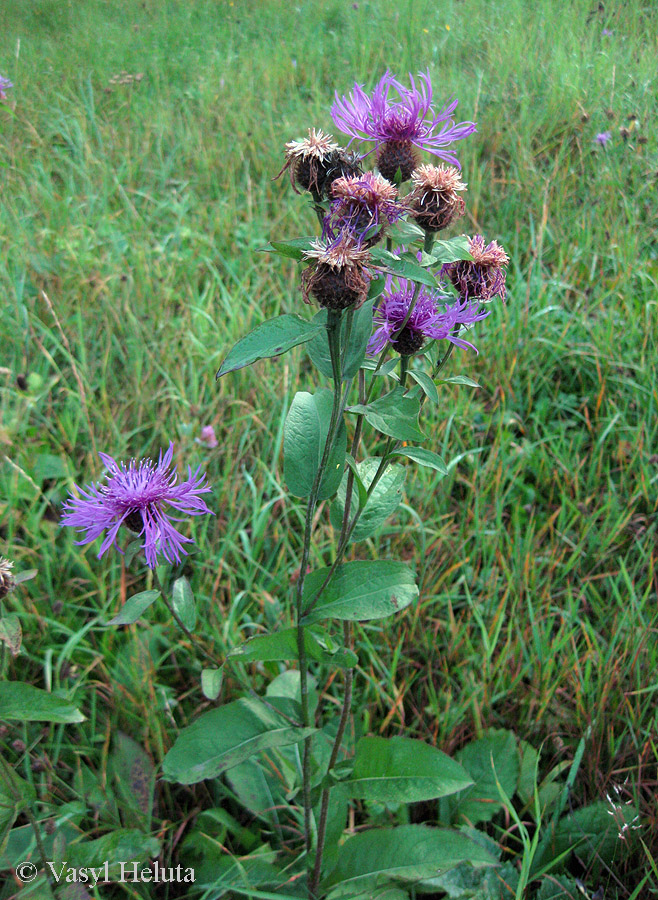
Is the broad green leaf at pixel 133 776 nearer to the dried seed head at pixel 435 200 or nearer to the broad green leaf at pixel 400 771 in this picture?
the broad green leaf at pixel 400 771

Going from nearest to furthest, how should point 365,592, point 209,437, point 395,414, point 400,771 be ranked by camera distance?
point 395,414
point 365,592
point 400,771
point 209,437

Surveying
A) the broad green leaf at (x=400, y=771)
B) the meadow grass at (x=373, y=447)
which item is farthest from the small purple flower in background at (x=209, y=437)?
the broad green leaf at (x=400, y=771)

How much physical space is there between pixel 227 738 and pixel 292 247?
2.48 feet

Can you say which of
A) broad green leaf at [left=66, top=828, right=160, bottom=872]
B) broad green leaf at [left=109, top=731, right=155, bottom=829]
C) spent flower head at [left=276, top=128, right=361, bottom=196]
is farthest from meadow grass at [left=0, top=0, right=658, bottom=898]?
spent flower head at [left=276, top=128, right=361, bottom=196]

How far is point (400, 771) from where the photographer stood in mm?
1051

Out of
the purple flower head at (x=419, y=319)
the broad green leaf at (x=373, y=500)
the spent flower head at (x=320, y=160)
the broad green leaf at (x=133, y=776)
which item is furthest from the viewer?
Answer: the broad green leaf at (x=133, y=776)

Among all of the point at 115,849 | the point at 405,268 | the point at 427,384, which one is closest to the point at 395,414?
the point at 427,384

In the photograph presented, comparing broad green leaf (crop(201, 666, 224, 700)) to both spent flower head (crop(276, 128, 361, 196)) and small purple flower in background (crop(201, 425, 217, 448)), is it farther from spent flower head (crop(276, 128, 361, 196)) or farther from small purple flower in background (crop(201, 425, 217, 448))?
small purple flower in background (crop(201, 425, 217, 448))

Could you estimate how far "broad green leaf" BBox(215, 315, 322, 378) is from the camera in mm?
718

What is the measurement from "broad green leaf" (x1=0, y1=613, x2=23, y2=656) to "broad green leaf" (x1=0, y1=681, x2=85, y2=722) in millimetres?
87

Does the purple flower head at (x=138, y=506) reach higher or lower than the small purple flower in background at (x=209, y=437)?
higher

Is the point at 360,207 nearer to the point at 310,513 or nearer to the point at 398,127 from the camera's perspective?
the point at 398,127

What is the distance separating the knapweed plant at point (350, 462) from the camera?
796mm

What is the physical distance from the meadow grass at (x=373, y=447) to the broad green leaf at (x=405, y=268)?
94 cm
